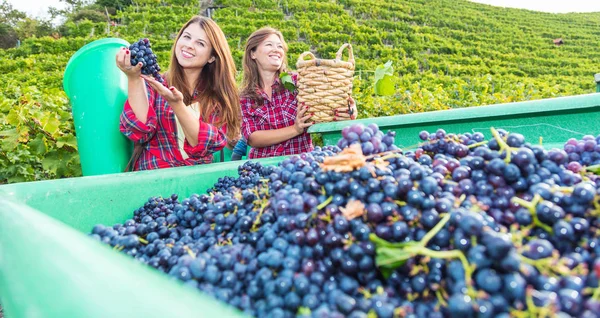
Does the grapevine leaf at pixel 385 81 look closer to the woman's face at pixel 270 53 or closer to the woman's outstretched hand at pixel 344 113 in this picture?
the woman's outstretched hand at pixel 344 113

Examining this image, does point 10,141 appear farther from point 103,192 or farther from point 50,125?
point 103,192

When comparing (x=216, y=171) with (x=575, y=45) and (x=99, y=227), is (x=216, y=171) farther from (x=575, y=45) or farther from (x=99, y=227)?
(x=575, y=45)

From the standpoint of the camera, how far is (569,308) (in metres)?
0.44

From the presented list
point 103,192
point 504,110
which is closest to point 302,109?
point 504,110

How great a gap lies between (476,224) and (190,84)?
203cm

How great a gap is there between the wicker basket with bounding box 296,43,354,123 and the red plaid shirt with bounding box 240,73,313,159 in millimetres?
501

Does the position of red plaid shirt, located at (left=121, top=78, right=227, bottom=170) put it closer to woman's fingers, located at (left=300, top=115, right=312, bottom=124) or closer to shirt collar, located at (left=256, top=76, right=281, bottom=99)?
woman's fingers, located at (left=300, top=115, right=312, bottom=124)

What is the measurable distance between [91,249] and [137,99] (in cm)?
149

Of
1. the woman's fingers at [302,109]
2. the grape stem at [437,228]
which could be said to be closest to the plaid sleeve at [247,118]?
the woman's fingers at [302,109]

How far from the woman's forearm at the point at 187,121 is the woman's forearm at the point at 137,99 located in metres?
0.14

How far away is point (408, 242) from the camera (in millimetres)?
568

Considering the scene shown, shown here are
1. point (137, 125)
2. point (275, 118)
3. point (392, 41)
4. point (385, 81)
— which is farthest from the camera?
point (392, 41)

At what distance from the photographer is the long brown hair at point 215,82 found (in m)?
2.23

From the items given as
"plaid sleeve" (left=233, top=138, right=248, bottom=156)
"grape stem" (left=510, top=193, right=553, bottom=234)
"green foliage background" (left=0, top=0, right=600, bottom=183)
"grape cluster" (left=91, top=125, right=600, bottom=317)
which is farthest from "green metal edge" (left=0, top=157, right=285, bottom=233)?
"green foliage background" (left=0, top=0, right=600, bottom=183)
